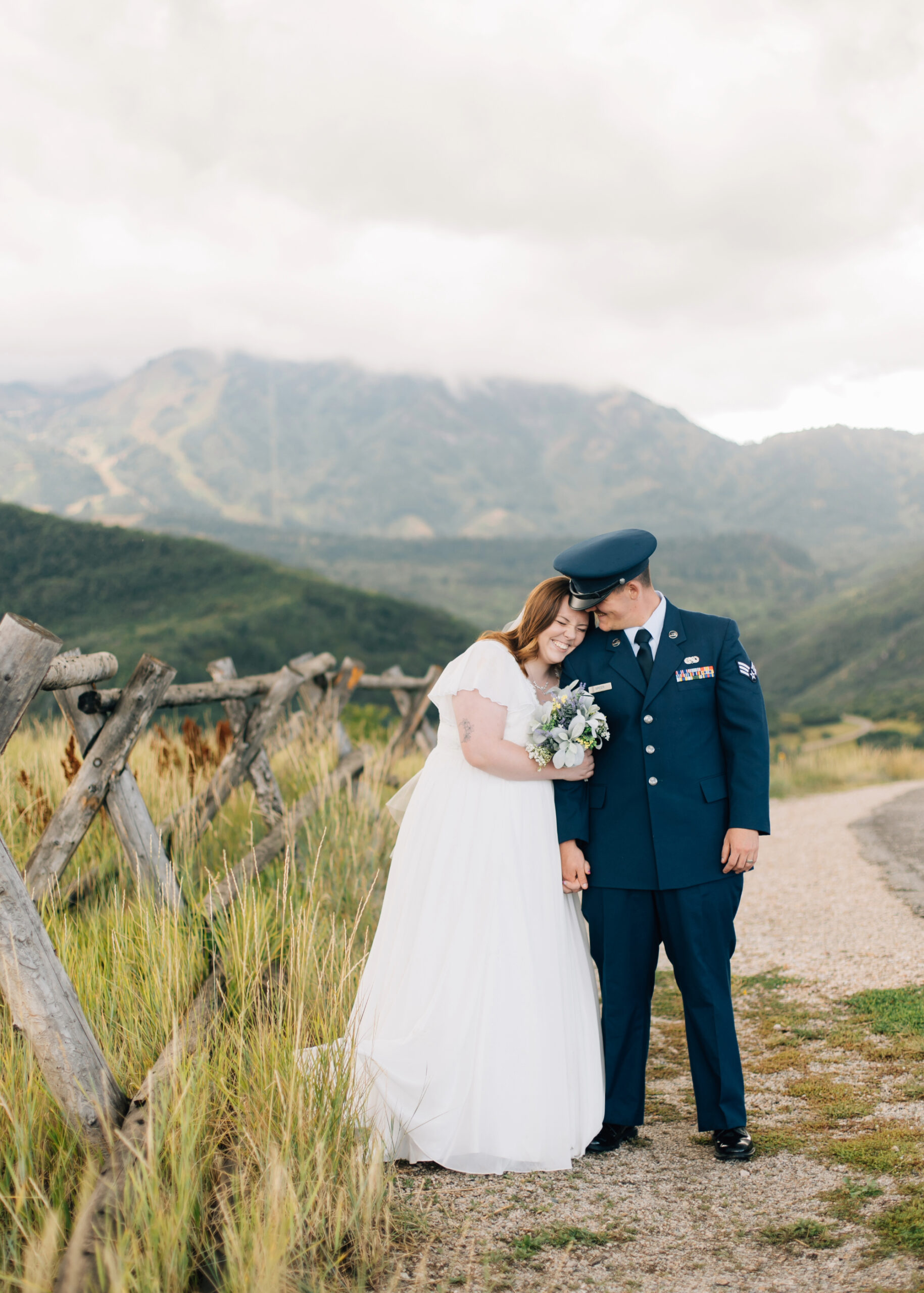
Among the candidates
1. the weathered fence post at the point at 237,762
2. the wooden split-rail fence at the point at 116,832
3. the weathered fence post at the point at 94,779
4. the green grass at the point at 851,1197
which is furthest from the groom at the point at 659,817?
the weathered fence post at the point at 237,762

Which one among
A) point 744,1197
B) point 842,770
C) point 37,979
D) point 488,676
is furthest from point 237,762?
point 842,770

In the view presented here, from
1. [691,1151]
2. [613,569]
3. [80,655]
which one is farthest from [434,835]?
[80,655]

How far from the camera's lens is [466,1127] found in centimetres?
297

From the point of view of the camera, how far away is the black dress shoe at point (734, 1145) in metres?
3.01

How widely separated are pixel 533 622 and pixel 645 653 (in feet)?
1.40

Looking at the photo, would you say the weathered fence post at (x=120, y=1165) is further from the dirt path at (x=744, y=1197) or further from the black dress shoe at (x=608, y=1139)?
the black dress shoe at (x=608, y=1139)

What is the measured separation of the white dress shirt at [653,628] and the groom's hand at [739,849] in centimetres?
70

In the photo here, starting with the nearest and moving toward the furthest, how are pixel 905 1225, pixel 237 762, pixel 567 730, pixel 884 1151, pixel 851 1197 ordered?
pixel 905 1225
pixel 851 1197
pixel 884 1151
pixel 567 730
pixel 237 762

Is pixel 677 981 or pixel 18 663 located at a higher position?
pixel 18 663

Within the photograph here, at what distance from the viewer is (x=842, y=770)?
1714 cm

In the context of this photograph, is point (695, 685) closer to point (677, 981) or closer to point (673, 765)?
point (673, 765)

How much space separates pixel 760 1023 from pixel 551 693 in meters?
2.23

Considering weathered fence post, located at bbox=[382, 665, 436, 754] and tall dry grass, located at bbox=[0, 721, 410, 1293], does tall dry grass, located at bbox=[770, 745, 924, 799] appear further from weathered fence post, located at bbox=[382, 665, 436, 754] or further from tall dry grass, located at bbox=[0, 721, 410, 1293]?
tall dry grass, located at bbox=[0, 721, 410, 1293]

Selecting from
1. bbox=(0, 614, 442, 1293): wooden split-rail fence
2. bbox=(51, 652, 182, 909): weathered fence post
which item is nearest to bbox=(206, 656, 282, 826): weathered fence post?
bbox=(0, 614, 442, 1293): wooden split-rail fence
